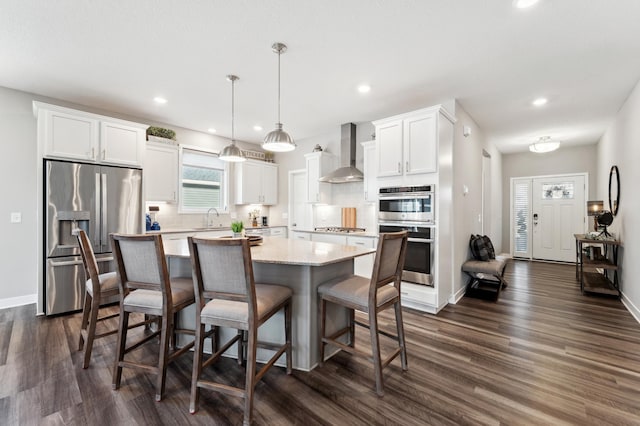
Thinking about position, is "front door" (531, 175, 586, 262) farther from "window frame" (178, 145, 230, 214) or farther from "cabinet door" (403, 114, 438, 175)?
"window frame" (178, 145, 230, 214)

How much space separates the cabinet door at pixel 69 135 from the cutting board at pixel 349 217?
378cm

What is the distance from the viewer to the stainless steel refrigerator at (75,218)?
3.35 metres

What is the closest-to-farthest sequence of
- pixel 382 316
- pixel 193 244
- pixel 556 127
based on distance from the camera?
1. pixel 193 244
2. pixel 382 316
3. pixel 556 127

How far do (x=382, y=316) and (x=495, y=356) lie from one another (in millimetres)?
1177

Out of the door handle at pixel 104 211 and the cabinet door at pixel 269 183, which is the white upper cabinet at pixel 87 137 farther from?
the cabinet door at pixel 269 183

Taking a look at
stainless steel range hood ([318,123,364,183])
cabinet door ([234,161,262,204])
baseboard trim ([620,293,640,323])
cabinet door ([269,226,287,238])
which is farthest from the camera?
cabinet door ([269,226,287,238])

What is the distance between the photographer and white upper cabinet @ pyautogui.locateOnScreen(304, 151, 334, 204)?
5.38 m

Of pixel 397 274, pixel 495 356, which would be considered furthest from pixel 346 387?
pixel 495 356

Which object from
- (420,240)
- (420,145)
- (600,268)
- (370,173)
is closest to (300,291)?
(420,240)

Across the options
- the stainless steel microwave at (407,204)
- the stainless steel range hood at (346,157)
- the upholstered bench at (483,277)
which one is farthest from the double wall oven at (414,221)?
the stainless steel range hood at (346,157)

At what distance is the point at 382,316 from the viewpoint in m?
3.34

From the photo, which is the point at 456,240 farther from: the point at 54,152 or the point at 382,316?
the point at 54,152

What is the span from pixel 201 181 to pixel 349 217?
2.93 metres

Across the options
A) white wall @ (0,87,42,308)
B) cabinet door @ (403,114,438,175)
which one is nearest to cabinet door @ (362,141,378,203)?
cabinet door @ (403,114,438,175)
